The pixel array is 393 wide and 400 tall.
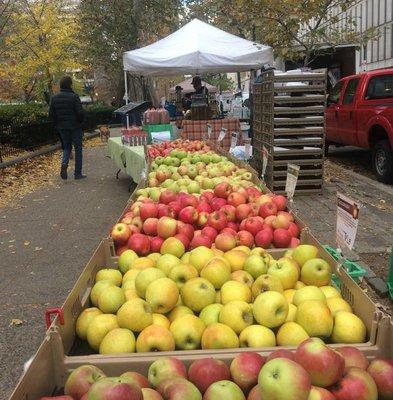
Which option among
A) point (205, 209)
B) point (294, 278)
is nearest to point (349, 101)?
point (205, 209)

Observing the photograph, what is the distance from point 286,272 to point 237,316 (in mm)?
506

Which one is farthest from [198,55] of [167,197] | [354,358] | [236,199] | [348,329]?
[354,358]

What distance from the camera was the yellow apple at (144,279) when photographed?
8.10ft

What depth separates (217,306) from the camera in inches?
92.0

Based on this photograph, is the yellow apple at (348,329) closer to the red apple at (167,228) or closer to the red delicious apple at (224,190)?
the red apple at (167,228)

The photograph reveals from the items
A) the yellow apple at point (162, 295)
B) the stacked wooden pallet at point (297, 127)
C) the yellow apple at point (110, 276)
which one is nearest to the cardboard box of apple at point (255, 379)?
the yellow apple at point (162, 295)

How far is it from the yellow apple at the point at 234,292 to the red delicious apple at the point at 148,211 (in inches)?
52.8

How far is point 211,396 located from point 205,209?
2.32 m

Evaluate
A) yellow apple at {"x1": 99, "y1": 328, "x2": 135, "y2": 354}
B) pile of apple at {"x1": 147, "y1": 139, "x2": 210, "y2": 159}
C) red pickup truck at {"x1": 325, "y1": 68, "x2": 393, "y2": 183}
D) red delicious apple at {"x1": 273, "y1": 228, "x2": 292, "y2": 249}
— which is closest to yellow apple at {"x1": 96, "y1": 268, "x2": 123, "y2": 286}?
yellow apple at {"x1": 99, "y1": 328, "x2": 135, "y2": 354}

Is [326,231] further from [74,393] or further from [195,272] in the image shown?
[74,393]

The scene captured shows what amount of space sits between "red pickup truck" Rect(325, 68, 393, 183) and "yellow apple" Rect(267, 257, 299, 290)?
7.21 metres

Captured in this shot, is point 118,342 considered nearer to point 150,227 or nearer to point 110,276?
point 110,276

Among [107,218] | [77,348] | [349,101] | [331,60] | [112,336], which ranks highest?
[331,60]

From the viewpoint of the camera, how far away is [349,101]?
11.1 m
